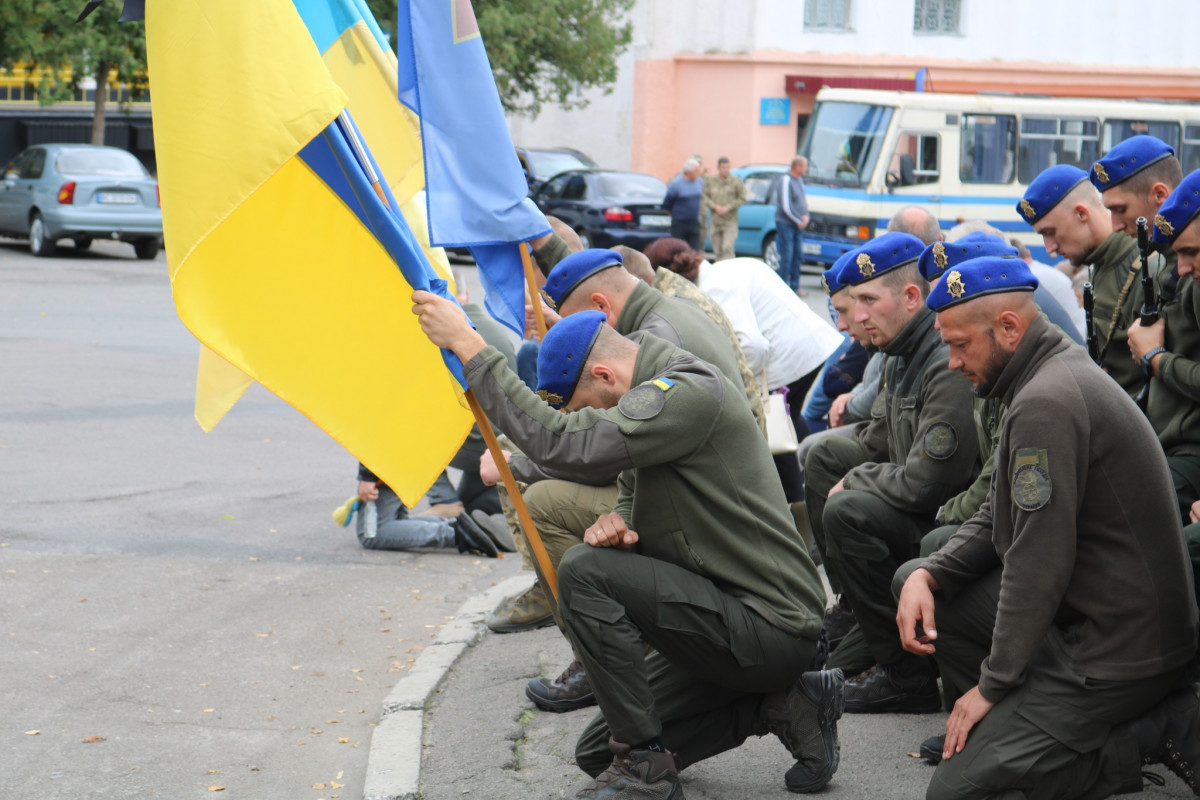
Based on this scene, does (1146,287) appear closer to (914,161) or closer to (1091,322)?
(1091,322)

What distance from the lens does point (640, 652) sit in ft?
13.8

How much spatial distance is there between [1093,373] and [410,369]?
2.24 meters

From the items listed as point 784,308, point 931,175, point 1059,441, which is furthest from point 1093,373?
point 931,175

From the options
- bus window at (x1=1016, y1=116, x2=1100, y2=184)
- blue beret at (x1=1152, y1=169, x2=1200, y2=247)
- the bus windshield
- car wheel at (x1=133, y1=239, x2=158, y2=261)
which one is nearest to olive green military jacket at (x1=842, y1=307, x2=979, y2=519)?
blue beret at (x1=1152, y1=169, x2=1200, y2=247)

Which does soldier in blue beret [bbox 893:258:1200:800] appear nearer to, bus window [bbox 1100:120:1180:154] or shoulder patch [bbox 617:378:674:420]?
shoulder patch [bbox 617:378:674:420]

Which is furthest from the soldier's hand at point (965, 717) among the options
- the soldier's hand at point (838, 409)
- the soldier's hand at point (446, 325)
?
the soldier's hand at point (838, 409)

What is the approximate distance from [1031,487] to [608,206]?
2099cm

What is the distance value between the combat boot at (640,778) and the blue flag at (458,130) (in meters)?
1.84

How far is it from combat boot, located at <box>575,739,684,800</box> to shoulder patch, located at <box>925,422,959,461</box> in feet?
4.77

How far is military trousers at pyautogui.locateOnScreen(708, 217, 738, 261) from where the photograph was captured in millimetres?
23484

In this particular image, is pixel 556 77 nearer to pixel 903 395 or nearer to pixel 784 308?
pixel 784 308

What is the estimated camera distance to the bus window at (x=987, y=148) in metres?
24.0

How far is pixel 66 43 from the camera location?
92.4 feet

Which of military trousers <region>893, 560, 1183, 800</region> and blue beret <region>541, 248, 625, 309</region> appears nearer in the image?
military trousers <region>893, 560, 1183, 800</region>
